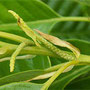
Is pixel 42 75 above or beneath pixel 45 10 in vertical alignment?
beneath

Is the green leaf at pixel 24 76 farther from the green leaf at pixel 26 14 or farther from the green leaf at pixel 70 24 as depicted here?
the green leaf at pixel 70 24

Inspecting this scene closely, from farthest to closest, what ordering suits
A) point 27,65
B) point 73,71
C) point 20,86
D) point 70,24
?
1. point 70,24
2. point 73,71
3. point 27,65
4. point 20,86

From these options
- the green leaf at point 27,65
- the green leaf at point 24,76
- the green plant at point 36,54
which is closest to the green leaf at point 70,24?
the green plant at point 36,54

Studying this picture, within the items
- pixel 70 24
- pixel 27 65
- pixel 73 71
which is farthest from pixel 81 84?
pixel 70 24

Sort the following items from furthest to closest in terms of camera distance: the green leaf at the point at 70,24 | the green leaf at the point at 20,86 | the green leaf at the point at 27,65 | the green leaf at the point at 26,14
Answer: the green leaf at the point at 70,24 < the green leaf at the point at 26,14 < the green leaf at the point at 27,65 < the green leaf at the point at 20,86

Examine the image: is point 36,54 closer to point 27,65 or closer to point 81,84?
point 27,65

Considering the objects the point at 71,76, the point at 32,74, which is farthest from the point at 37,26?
the point at 32,74

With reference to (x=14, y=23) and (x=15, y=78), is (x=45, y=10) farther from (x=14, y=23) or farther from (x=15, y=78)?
(x=15, y=78)

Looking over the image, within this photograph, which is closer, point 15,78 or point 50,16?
point 15,78

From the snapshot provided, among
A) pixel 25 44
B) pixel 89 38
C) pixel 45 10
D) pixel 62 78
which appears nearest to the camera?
pixel 25 44
